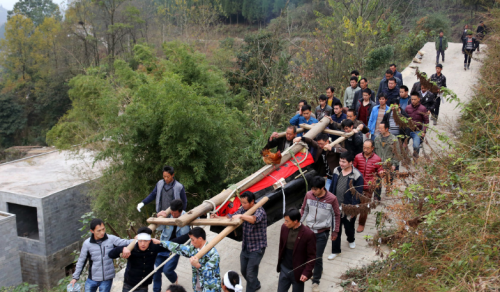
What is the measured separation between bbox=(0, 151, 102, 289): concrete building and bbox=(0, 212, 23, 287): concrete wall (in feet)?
2.84

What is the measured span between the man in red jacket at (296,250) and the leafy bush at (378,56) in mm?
11659

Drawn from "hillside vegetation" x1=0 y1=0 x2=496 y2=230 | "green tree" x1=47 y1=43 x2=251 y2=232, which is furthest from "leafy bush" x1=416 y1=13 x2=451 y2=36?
"green tree" x1=47 y1=43 x2=251 y2=232

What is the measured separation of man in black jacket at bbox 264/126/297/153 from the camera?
6915 mm

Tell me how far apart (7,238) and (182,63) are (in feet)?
27.5

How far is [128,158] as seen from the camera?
→ 9.32m

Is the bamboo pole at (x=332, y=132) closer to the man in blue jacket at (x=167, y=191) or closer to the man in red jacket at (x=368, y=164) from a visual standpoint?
the man in red jacket at (x=368, y=164)

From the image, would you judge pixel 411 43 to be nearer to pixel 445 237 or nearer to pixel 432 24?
pixel 432 24

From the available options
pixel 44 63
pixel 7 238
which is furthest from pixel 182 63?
pixel 44 63

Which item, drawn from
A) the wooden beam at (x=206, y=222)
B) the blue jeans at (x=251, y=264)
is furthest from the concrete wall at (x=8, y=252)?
the blue jeans at (x=251, y=264)

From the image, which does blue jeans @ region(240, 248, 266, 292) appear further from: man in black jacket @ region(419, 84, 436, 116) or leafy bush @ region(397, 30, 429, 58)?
leafy bush @ region(397, 30, 429, 58)

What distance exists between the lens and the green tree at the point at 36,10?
140 ft

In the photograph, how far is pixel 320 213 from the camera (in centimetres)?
498

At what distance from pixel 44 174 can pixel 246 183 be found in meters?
14.2

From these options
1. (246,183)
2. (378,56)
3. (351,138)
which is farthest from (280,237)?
(378,56)
